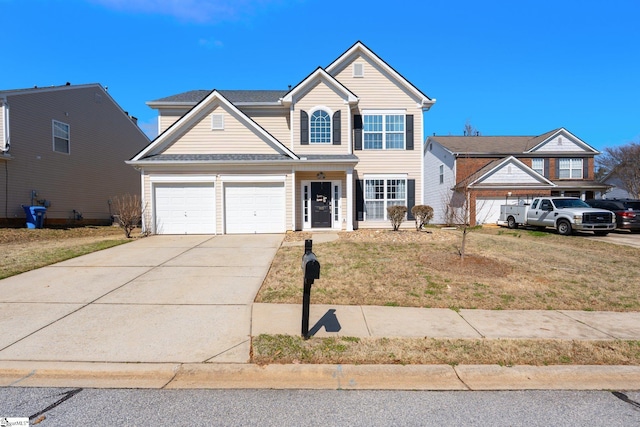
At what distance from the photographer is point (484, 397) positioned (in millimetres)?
3535

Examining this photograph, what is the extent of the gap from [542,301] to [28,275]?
1059 centimetres

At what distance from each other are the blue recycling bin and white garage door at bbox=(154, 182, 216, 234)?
→ 6330 mm

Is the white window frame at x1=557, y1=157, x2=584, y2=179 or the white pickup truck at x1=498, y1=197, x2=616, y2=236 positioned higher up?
the white window frame at x1=557, y1=157, x2=584, y2=179

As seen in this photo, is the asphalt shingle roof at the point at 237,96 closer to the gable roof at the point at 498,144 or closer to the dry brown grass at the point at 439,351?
the gable roof at the point at 498,144

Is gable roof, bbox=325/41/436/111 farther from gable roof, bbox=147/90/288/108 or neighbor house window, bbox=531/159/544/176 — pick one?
neighbor house window, bbox=531/159/544/176

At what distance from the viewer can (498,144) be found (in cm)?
2797

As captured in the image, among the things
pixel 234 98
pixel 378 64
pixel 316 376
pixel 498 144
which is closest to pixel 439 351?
pixel 316 376

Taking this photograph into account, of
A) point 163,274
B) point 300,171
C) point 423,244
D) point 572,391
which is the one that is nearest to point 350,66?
point 300,171

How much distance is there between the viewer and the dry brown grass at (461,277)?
6.35m

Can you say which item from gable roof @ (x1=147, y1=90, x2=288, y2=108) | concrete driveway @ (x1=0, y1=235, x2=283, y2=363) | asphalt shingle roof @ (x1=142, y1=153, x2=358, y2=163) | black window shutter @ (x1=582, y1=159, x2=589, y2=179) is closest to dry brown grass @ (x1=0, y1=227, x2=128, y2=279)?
concrete driveway @ (x1=0, y1=235, x2=283, y2=363)

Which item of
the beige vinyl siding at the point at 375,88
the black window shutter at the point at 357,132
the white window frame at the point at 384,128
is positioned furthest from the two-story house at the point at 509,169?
the black window shutter at the point at 357,132

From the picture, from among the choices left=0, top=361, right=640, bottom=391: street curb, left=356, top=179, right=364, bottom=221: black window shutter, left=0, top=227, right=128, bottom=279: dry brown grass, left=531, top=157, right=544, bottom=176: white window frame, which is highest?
left=531, top=157, right=544, bottom=176: white window frame

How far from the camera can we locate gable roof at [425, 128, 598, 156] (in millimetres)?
26109

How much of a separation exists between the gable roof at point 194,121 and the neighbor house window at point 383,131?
14.5 feet
